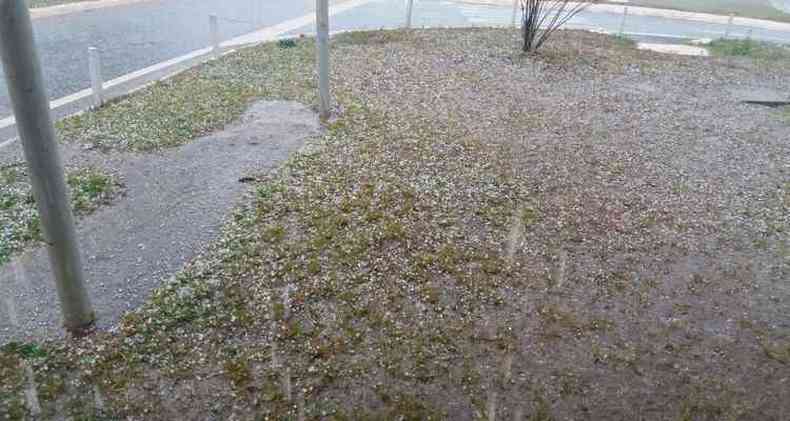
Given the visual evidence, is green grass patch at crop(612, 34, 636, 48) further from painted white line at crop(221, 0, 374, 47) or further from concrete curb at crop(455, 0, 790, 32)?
painted white line at crop(221, 0, 374, 47)

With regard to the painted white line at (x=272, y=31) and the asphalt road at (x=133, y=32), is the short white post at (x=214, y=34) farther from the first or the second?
the painted white line at (x=272, y=31)

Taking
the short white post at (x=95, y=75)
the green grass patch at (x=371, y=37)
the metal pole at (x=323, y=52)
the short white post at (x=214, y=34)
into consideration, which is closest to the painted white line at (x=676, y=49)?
the green grass patch at (x=371, y=37)

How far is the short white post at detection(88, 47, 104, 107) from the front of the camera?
8445 mm

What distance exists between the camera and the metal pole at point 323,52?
782 cm

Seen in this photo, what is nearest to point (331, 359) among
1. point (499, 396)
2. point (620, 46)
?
point (499, 396)

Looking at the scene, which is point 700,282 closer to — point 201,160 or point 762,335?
point 762,335

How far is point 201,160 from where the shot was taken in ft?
22.6

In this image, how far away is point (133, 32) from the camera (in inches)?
552

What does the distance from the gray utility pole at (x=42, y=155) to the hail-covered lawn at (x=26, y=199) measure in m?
1.22

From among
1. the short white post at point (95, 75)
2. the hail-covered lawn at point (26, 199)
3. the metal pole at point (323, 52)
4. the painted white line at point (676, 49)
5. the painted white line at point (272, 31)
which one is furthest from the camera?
the painted white line at point (676, 49)

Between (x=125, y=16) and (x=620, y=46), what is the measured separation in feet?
40.0

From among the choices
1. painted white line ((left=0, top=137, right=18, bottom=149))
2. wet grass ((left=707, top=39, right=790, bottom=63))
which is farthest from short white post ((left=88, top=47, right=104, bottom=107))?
wet grass ((left=707, top=39, right=790, bottom=63))

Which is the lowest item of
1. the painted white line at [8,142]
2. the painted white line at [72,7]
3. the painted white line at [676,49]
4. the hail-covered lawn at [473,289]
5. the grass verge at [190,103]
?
the hail-covered lawn at [473,289]

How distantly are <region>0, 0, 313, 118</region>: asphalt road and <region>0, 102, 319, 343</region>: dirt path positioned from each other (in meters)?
3.33
